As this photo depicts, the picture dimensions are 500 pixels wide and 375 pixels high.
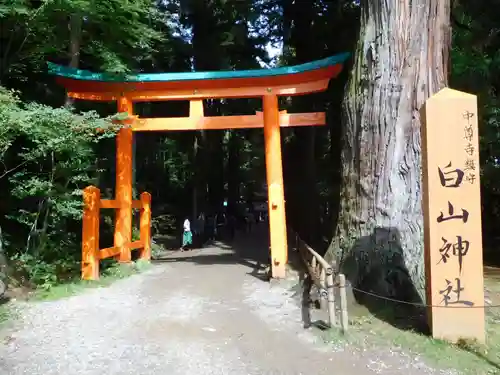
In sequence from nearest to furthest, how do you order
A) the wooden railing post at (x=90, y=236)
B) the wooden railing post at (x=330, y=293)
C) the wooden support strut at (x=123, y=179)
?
the wooden railing post at (x=330, y=293) → the wooden railing post at (x=90, y=236) → the wooden support strut at (x=123, y=179)

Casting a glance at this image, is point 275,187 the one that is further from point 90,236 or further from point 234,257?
point 234,257

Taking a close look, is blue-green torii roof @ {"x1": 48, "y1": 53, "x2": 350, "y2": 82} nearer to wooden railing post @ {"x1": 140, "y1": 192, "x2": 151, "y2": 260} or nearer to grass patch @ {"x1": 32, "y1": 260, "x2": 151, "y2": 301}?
wooden railing post @ {"x1": 140, "y1": 192, "x2": 151, "y2": 260}

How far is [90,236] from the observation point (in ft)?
28.3

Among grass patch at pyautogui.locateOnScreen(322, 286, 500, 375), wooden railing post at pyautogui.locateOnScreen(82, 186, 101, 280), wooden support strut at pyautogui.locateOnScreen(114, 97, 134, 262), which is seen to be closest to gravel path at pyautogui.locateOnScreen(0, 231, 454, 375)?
grass patch at pyautogui.locateOnScreen(322, 286, 500, 375)

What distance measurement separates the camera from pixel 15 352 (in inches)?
192

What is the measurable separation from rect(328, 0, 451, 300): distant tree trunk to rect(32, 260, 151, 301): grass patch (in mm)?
4506

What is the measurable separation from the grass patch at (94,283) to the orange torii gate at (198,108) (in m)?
0.26

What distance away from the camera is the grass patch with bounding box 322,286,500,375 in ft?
14.7

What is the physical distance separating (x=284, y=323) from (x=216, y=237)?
13.0 m

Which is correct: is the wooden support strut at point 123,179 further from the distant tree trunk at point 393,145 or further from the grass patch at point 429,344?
the grass patch at point 429,344

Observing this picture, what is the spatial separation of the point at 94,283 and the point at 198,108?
4.12 meters

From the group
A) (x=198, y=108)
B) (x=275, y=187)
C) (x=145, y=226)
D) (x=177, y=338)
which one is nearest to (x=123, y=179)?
(x=145, y=226)

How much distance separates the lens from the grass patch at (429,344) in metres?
4.48

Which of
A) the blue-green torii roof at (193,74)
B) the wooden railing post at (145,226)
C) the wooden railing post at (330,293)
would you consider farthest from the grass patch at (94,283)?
the wooden railing post at (330,293)
